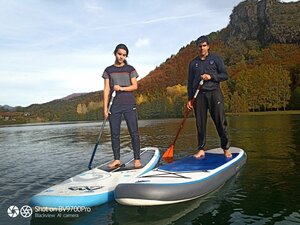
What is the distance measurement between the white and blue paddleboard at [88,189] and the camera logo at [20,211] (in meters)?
0.36


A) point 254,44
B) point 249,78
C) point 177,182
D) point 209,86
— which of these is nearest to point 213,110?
point 209,86

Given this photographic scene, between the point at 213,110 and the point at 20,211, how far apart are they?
15.4 ft

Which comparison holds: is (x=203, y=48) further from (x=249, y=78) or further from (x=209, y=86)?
(x=249, y=78)

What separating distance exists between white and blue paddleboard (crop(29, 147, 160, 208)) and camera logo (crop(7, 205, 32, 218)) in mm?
360

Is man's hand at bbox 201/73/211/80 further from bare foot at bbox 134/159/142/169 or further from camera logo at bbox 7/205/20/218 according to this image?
camera logo at bbox 7/205/20/218

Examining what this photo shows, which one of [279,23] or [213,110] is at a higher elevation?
[279,23]

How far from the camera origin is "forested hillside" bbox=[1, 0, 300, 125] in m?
82.0

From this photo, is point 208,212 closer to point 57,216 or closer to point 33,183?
point 57,216

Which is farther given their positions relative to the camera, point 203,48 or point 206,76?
point 203,48

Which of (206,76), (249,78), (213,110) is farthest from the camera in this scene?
(249,78)

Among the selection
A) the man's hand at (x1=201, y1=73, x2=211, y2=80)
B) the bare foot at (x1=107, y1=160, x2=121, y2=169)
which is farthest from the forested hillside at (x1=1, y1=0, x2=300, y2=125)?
the bare foot at (x1=107, y1=160, x2=121, y2=169)

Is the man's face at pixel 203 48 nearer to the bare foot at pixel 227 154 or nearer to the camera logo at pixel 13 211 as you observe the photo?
the bare foot at pixel 227 154

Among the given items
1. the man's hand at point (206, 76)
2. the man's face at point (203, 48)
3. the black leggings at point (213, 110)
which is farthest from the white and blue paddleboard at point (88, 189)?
the man's face at point (203, 48)

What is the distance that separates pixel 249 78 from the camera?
85.2m
